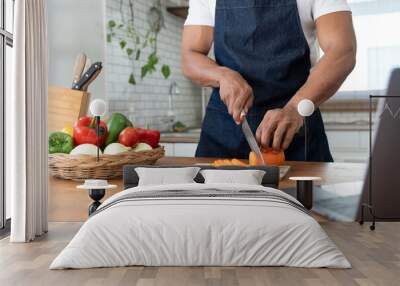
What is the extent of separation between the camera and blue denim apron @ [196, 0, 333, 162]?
458 centimetres

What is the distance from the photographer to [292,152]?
4.60 m

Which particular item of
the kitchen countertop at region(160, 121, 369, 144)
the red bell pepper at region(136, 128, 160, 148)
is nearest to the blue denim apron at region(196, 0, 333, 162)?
the red bell pepper at region(136, 128, 160, 148)

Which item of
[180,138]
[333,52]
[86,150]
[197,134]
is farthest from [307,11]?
[197,134]

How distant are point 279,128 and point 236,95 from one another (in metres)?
0.36

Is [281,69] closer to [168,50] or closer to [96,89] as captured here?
[96,89]

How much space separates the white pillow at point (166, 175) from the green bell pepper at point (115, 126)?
0.22 meters

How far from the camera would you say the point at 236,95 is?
14.4 feet

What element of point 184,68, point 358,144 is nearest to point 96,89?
point 184,68

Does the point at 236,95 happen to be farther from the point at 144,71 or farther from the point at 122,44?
the point at 144,71

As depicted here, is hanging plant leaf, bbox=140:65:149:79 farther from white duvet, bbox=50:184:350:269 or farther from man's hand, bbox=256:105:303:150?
white duvet, bbox=50:184:350:269

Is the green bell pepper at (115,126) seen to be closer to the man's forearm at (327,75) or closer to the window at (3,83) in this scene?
the window at (3,83)

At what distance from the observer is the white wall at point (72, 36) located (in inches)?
263

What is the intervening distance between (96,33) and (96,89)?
52cm

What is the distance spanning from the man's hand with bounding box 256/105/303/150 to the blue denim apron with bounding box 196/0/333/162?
0.25 meters
